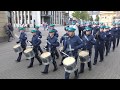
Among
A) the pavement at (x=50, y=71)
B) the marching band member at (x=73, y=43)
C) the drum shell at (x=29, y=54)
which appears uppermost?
the marching band member at (x=73, y=43)

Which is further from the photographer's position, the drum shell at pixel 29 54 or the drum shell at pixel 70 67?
the drum shell at pixel 29 54

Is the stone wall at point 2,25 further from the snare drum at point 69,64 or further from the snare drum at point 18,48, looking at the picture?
the snare drum at point 69,64

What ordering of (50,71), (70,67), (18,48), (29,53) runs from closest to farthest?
(70,67) → (50,71) → (29,53) → (18,48)

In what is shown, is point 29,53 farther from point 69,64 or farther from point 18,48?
point 69,64

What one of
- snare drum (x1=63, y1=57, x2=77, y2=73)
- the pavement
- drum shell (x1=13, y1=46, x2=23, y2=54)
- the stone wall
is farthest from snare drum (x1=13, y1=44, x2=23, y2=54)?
the stone wall

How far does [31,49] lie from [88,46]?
8.10 feet

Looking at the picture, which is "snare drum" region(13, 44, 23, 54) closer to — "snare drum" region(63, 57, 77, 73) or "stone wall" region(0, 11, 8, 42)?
"snare drum" region(63, 57, 77, 73)

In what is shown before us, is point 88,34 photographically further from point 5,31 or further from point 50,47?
point 5,31

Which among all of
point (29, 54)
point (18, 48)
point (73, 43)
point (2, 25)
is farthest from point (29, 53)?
point (2, 25)

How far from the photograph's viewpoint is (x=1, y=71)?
8.62 meters

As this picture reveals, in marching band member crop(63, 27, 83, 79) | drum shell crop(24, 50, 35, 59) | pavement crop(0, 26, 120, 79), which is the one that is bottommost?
pavement crop(0, 26, 120, 79)

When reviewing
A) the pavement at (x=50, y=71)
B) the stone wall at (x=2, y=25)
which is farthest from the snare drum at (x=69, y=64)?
the stone wall at (x=2, y=25)

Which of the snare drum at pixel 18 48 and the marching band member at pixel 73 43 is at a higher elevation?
the marching band member at pixel 73 43

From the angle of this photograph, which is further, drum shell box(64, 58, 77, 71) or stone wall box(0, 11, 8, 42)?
stone wall box(0, 11, 8, 42)
